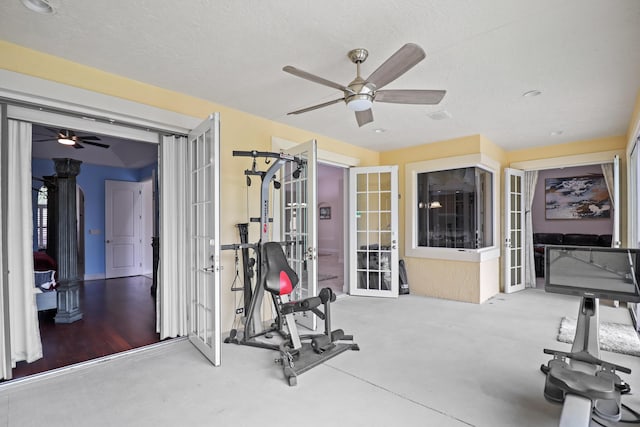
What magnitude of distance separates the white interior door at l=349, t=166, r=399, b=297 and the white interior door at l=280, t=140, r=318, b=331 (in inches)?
67.5

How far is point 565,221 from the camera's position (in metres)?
8.09

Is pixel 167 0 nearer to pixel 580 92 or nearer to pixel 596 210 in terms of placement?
pixel 580 92

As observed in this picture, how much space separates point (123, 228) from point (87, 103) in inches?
218

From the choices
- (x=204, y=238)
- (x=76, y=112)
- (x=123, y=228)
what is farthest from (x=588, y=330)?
(x=123, y=228)

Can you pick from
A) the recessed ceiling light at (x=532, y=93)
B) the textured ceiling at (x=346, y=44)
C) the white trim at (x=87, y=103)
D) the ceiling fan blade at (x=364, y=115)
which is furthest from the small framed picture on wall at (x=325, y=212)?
the ceiling fan blade at (x=364, y=115)

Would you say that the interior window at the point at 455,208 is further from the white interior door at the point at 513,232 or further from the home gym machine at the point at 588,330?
the home gym machine at the point at 588,330

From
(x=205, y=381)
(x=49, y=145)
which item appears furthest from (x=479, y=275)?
(x=49, y=145)

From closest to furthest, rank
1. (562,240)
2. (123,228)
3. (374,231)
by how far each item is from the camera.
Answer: (374,231) < (123,228) < (562,240)

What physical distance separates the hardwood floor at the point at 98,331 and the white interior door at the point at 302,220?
1774 millimetres

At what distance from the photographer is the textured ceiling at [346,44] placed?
81.7 inches

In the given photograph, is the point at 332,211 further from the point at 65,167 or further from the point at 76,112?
the point at 76,112

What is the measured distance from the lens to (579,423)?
1.75m

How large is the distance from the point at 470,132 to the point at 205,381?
4.83m

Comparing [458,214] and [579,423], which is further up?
[458,214]
